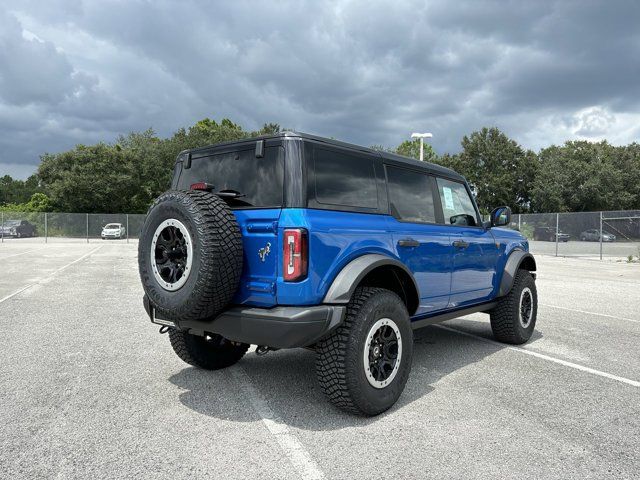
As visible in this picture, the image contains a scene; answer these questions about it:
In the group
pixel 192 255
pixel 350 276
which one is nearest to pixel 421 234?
pixel 350 276

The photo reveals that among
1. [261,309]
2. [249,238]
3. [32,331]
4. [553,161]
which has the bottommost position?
[32,331]

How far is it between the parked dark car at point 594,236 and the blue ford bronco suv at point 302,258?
23.4 metres

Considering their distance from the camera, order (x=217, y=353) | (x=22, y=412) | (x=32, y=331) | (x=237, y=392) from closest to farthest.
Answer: (x=22, y=412) < (x=237, y=392) < (x=217, y=353) < (x=32, y=331)

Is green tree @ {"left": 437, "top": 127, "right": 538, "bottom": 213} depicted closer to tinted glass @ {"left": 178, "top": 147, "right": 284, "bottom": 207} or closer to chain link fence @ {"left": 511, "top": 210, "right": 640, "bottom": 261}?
chain link fence @ {"left": 511, "top": 210, "right": 640, "bottom": 261}

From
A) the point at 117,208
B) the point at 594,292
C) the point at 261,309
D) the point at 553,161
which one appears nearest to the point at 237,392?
the point at 261,309

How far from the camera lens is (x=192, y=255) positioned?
3.35m

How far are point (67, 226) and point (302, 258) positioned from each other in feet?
135

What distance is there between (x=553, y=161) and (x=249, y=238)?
55.7 metres

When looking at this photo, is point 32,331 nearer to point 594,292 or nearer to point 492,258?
point 492,258

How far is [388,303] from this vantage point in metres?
3.69

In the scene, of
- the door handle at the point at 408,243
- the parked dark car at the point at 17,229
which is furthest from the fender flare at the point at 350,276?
the parked dark car at the point at 17,229

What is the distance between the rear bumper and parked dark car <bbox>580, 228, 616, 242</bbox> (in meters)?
24.6

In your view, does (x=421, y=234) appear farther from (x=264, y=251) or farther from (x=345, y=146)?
(x=264, y=251)

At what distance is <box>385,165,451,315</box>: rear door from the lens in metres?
4.16
